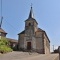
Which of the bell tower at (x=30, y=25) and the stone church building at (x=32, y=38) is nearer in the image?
the stone church building at (x=32, y=38)

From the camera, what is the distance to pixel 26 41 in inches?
1971

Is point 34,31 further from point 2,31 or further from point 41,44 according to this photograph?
point 2,31

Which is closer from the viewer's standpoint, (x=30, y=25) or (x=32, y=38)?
(x=32, y=38)

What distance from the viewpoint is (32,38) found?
49.8 m

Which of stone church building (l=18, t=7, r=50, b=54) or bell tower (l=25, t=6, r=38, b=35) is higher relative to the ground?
bell tower (l=25, t=6, r=38, b=35)

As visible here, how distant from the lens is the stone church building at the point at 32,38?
48594 mm

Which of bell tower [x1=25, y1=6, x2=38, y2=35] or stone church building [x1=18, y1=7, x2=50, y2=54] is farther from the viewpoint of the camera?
bell tower [x1=25, y1=6, x2=38, y2=35]

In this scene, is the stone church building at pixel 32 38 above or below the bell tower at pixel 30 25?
below

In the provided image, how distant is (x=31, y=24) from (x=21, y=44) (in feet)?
21.1

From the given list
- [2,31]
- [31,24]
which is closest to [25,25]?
[31,24]

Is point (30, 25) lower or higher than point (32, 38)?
higher

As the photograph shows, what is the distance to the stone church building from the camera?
48594 mm

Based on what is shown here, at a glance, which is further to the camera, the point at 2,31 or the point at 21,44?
the point at 2,31

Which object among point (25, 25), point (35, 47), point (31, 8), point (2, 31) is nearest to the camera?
point (35, 47)
